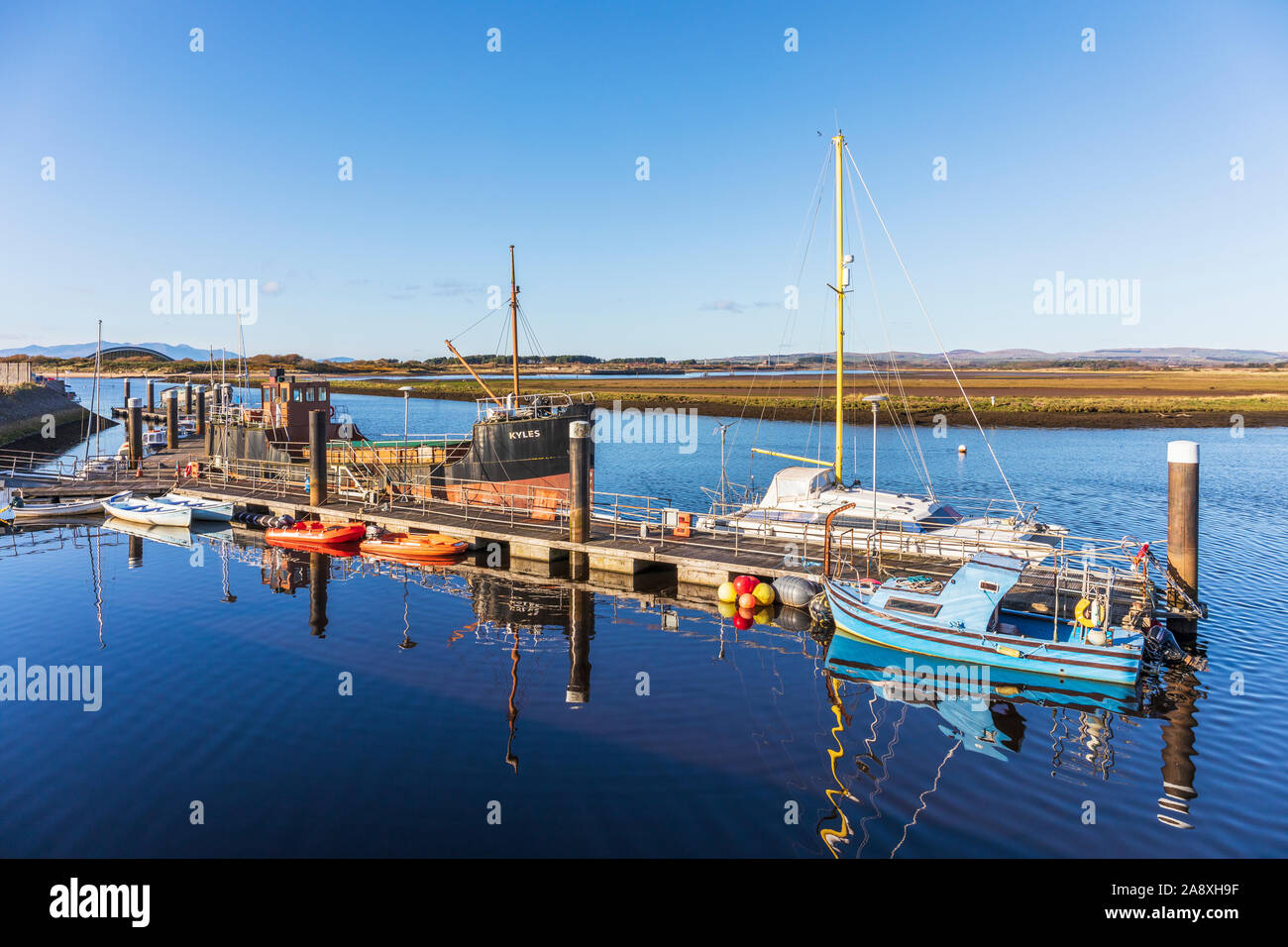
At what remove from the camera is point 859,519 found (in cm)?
2733

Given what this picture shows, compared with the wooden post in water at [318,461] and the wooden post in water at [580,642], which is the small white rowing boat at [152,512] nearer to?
the wooden post in water at [318,461]

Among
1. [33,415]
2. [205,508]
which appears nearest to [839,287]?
[205,508]

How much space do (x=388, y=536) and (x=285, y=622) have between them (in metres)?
9.25

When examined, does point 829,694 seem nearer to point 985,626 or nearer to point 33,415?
point 985,626

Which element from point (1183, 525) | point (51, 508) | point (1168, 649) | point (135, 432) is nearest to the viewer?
point (1168, 649)

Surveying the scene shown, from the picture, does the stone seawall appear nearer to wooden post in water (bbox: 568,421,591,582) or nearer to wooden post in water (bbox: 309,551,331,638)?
wooden post in water (bbox: 309,551,331,638)

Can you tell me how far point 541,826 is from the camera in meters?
12.3

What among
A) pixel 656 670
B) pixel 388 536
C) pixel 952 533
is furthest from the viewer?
pixel 388 536

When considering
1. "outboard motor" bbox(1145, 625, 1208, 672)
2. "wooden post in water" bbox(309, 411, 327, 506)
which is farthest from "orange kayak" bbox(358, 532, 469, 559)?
"outboard motor" bbox(1145, 625, 1208, 672)

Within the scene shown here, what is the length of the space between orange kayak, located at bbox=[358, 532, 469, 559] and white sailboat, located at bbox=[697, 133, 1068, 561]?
9945mm

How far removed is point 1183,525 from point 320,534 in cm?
3106
